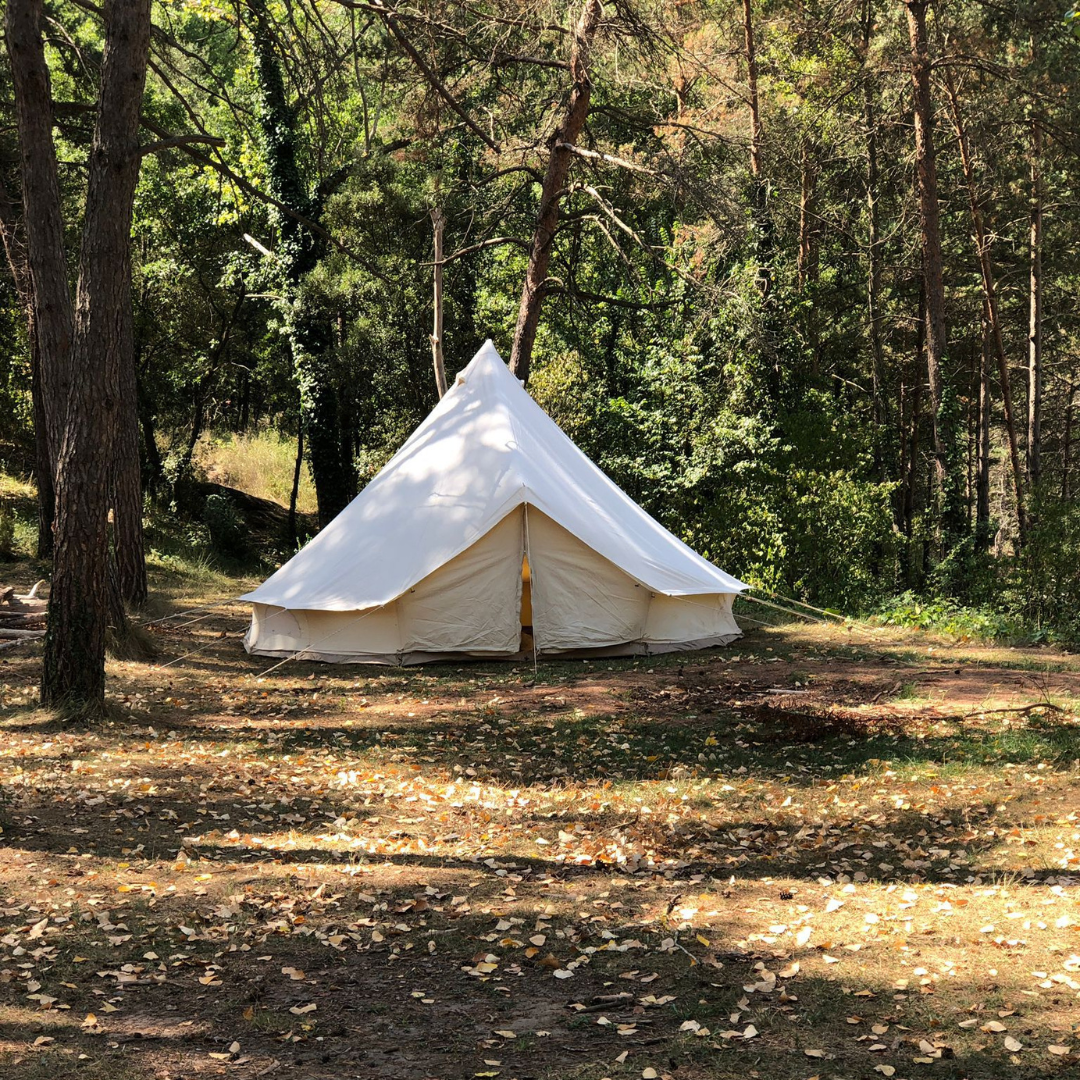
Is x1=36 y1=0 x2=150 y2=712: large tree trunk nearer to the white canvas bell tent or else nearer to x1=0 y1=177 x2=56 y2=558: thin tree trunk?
the white canvas bell tent

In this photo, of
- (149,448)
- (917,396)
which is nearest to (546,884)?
(149,448)

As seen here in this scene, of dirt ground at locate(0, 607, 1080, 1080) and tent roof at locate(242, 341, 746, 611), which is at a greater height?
tent roof at locate(242, 341, 746, 611)

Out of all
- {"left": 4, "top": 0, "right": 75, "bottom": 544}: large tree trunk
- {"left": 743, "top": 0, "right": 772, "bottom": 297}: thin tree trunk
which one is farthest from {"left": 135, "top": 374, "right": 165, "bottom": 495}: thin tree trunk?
{"left": 4, "top": 0, "right": 75, "bottom": 544}: large tree trunk

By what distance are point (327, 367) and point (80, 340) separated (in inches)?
434

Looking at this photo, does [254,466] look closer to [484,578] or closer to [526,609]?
[526,609]

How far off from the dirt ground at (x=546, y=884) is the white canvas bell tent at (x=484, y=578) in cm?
129

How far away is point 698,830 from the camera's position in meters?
5.21

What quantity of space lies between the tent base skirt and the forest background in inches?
113

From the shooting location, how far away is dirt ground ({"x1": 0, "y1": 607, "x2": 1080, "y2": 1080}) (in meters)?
3.14

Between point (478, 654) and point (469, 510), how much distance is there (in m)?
1.22

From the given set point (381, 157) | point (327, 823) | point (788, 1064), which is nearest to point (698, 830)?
point (327, 823)

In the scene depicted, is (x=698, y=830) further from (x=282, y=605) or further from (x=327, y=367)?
(x=327, y=367)

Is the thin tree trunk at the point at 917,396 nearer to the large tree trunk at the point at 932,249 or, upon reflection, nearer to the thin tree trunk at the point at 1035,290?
the thin tree trunk at the point at 1035,290

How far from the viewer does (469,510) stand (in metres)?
9.46
